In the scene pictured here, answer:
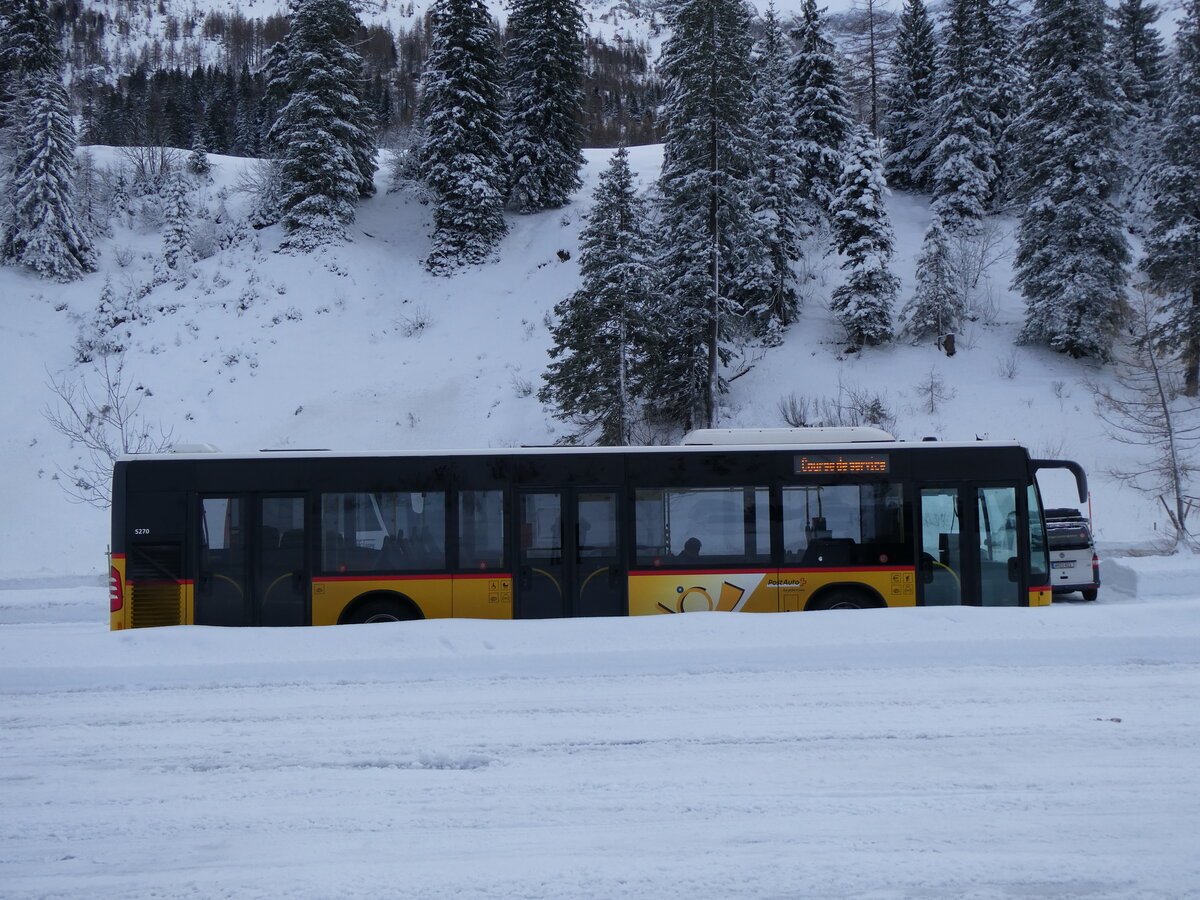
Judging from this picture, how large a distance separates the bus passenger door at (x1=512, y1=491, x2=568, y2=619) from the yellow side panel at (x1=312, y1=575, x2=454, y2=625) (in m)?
1.09

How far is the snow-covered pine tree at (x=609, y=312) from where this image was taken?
25.3 metres

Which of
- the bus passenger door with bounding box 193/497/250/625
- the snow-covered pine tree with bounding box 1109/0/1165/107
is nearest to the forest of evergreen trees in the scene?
the snow-covered pine tree with bounding box 1109/0/1165/107

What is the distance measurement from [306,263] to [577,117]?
16351 millimetres

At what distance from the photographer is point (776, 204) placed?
34.8 meters

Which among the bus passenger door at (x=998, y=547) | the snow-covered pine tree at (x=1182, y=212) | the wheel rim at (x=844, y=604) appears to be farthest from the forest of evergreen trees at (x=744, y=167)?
the bus passenger door at (x=998, y=547)

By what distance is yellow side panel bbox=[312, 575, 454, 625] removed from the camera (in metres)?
10.9

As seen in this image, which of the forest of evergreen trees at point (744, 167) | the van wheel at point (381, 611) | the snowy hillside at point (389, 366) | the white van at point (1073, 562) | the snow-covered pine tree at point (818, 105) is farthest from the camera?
the snow-covered pine tree at point (818, 105)

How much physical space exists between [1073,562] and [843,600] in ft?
22.7

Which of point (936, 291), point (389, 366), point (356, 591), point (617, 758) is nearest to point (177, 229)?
point (389, 366)

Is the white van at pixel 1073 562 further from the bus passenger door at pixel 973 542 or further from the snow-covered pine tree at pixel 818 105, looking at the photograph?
the snow-covered pine tree at pixel 818 105

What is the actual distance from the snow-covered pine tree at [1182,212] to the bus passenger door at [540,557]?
26079 millimetres

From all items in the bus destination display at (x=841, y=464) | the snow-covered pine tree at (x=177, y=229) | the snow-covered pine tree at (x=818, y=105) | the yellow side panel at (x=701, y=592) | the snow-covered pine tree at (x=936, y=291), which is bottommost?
the yellow side panel at (x=701, y=592)

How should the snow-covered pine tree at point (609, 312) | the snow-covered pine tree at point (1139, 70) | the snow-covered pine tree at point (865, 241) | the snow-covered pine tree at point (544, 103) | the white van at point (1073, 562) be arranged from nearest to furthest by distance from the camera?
the white van at point (1073, 562), the snow-covered pine tree at point (609, 312), the snow-covered pine tree at point (865, 241), the snow-covered pine tree at point (544, 103), the snow-covered pine tree at point (1139, 70)

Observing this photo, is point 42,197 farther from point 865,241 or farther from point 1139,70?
point 1139,70
